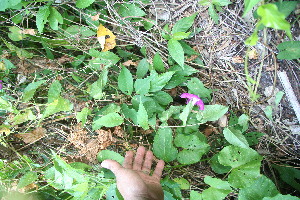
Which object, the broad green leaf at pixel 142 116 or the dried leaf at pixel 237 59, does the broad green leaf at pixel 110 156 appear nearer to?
the broad green leaf at pixel 142 116

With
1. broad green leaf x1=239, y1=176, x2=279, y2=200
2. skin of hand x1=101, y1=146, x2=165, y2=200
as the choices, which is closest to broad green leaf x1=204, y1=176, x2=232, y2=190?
broad green leaf x1=239, y1=176, x2=279, y2=200

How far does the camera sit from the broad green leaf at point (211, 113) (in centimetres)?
205

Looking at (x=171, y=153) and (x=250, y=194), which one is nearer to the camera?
(x=250, y=194)

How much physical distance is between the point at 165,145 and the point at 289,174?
1.09 metres

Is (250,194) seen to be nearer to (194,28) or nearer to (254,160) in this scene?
(254,160)

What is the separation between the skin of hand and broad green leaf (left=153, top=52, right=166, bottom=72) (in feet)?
2.29

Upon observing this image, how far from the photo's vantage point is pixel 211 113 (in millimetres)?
2092

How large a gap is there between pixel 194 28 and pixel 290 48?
30.8 inches

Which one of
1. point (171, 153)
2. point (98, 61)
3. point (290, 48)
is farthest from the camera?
point (98, 61)

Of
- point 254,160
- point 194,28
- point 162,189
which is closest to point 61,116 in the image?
point 162,189

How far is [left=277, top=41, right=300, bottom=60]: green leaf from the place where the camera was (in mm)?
1909

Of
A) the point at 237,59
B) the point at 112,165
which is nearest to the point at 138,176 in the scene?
the point at 112,165

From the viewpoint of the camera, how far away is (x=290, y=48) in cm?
194

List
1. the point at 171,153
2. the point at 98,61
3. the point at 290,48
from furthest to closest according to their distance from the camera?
1. the point at 98,61
2. the point at 171,153
3. the point at 290,48
